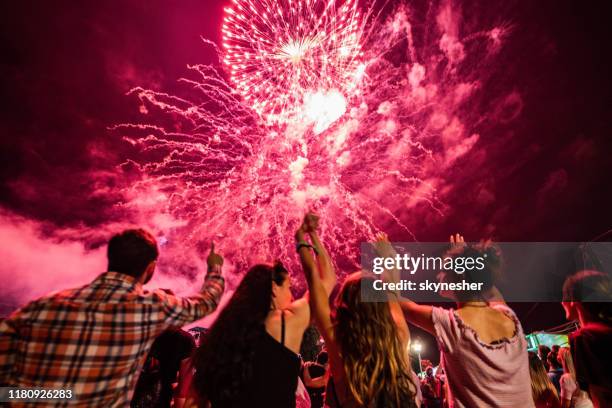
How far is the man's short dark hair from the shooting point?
2355mm

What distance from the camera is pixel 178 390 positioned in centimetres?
323

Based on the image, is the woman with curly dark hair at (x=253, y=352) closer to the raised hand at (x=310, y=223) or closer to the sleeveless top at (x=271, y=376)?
the sleeveless top at (x=271, y=376)

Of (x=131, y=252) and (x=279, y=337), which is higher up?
(x=131, y=252)

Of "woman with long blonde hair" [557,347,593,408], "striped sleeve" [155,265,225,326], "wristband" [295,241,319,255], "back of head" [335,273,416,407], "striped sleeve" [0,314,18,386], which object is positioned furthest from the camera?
"woman with long blonde hair" [557,347,593,408]

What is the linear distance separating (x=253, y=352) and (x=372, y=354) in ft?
2.48

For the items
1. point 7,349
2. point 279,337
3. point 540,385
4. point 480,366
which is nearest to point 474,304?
point 480,366

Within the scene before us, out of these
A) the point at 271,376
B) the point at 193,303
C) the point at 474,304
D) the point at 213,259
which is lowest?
the point at 271,376

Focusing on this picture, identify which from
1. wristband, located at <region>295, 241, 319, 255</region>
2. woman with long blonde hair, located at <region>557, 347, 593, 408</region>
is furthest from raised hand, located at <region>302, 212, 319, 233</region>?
woman with long blonde hair, located at <region>557, 347, 593, 408</region>

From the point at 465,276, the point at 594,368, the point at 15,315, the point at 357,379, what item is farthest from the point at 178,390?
the point at 594,368

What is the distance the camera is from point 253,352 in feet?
7.34

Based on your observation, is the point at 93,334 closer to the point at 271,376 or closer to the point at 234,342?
the point at 234,342

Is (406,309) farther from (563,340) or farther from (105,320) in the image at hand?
(563,340)

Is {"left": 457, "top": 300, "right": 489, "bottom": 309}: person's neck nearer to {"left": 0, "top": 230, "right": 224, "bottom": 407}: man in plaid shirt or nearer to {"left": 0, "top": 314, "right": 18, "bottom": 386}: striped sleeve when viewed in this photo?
{"left": 0, "top": 230, "right": 224, "bottom": 407}: man in plaid shirt

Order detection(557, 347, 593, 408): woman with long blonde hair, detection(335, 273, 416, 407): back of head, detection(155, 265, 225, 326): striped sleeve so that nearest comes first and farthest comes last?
detection(335, 273, 416, 407): back of head → detection(155, 265, 225, 326): striped sleeve → detection(557, 347, 593, 408): woman with long blonde hair
